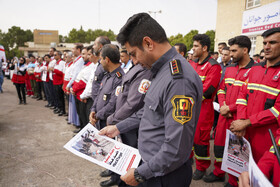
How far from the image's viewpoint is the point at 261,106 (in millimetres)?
2004

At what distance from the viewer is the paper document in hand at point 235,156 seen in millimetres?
1876

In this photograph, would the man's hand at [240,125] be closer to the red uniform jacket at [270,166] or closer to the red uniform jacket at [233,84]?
the red uniform jacket at [233,84]

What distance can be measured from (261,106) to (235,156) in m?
0.61

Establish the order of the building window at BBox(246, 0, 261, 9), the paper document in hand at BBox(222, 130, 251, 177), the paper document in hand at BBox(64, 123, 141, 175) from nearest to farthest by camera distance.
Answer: the paper document in hand at BBox(64, 123, 141, 175)
the paper document in hand at BBox(222, 130, 251, 177)
the building window at BBox(246, 0, 261, 9)

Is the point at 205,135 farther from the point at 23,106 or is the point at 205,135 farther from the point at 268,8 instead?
the point at 268,8

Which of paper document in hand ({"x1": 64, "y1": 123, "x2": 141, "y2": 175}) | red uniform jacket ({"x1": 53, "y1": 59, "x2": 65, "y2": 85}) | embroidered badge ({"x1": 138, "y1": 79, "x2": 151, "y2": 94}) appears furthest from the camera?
red uniform jacket ({"x1": 53, "y1": 59, "x2": 65, "y2": 85})

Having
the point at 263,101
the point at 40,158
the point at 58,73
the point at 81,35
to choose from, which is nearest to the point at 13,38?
the point at 81,35

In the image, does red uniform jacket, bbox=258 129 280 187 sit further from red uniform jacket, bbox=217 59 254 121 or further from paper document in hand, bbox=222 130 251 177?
red uniform jacket, bbox=217 59 254 121

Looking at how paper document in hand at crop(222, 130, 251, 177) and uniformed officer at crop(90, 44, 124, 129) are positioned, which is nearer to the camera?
paper document in hand at crop(222, 130, 251, 177)

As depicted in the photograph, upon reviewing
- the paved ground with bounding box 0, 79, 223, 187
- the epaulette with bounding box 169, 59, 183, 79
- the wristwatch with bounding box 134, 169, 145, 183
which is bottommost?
the paved ground with bounding box 0, 79, 223, 187

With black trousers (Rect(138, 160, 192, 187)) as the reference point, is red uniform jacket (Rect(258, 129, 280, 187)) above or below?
above

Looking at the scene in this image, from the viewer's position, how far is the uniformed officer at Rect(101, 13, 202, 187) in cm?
108

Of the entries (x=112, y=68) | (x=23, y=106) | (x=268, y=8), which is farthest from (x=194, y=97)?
(x=268, y=8)

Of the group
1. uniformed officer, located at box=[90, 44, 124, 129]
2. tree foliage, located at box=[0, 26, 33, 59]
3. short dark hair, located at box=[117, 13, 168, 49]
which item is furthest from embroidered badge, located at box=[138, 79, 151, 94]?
tree foliage, located at box=[0, 26, 33, 59]
